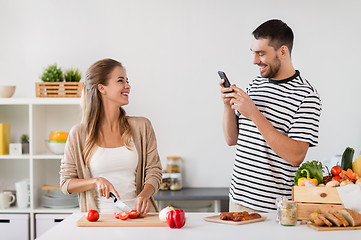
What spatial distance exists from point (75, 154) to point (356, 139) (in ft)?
7.91

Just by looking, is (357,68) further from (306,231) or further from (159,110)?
(306,231)

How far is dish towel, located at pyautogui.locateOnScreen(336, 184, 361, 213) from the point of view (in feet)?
6.12

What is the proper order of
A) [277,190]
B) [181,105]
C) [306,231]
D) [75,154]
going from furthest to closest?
[181,105]
[75,154]
[277,190]
[306,231]

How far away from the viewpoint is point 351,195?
187cm

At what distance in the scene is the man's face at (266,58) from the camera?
7.23 ft

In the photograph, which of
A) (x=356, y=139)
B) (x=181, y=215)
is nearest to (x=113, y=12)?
(x=356, y=139)

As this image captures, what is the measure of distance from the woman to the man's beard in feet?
2.27

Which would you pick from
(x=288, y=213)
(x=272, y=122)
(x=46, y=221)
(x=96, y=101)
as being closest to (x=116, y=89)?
(x=96, y=101)

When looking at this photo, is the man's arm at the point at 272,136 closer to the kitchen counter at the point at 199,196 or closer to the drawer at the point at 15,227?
the kitchen counter at the point at 199,196

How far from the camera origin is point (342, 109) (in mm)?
3840

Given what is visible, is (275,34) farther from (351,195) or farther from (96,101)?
(96,101)

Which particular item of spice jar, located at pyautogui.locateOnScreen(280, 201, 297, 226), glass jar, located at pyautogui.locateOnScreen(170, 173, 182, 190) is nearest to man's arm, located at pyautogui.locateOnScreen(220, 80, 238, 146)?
spice jar, located at pyautogui.locateOnScreen(280, 201, 297, 226)

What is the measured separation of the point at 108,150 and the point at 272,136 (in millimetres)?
830

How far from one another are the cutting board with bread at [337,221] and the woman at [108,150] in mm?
822
